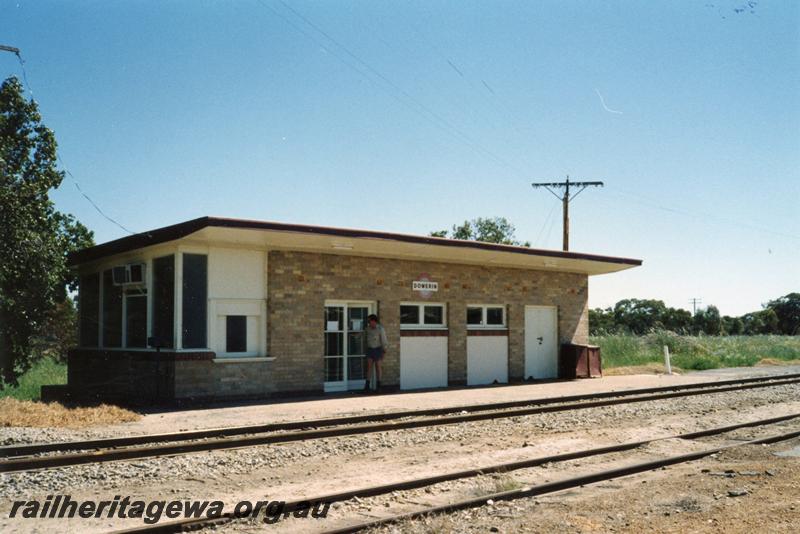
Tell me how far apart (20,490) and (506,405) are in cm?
974

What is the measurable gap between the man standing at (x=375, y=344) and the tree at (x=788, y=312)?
3220 inches

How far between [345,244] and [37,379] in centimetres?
1269

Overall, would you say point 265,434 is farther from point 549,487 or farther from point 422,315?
point 422,315

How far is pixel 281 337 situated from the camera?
16.5 meters

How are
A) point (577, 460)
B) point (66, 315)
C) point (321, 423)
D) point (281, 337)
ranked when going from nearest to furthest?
1. point (577, 460)
2. point (321, 423)
3. point (281, 337)
4. point (66, 315)

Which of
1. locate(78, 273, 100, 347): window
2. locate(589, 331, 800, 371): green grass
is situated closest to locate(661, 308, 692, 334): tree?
locate(589, 331, 800, 371): green grass

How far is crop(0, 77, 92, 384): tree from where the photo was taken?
744 inches

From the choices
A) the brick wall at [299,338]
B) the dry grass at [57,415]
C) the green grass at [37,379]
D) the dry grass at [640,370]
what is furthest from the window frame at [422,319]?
the green grass at [37,379]

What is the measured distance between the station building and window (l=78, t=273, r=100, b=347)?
0.06m

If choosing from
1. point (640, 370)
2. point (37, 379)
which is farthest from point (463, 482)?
point (640, 370)

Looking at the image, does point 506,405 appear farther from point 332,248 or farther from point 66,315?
point 66,315

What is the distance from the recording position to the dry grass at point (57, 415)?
11.5m

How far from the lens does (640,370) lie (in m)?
27.4

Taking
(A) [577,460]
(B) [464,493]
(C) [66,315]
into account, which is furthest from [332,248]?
(C) [66,315]
